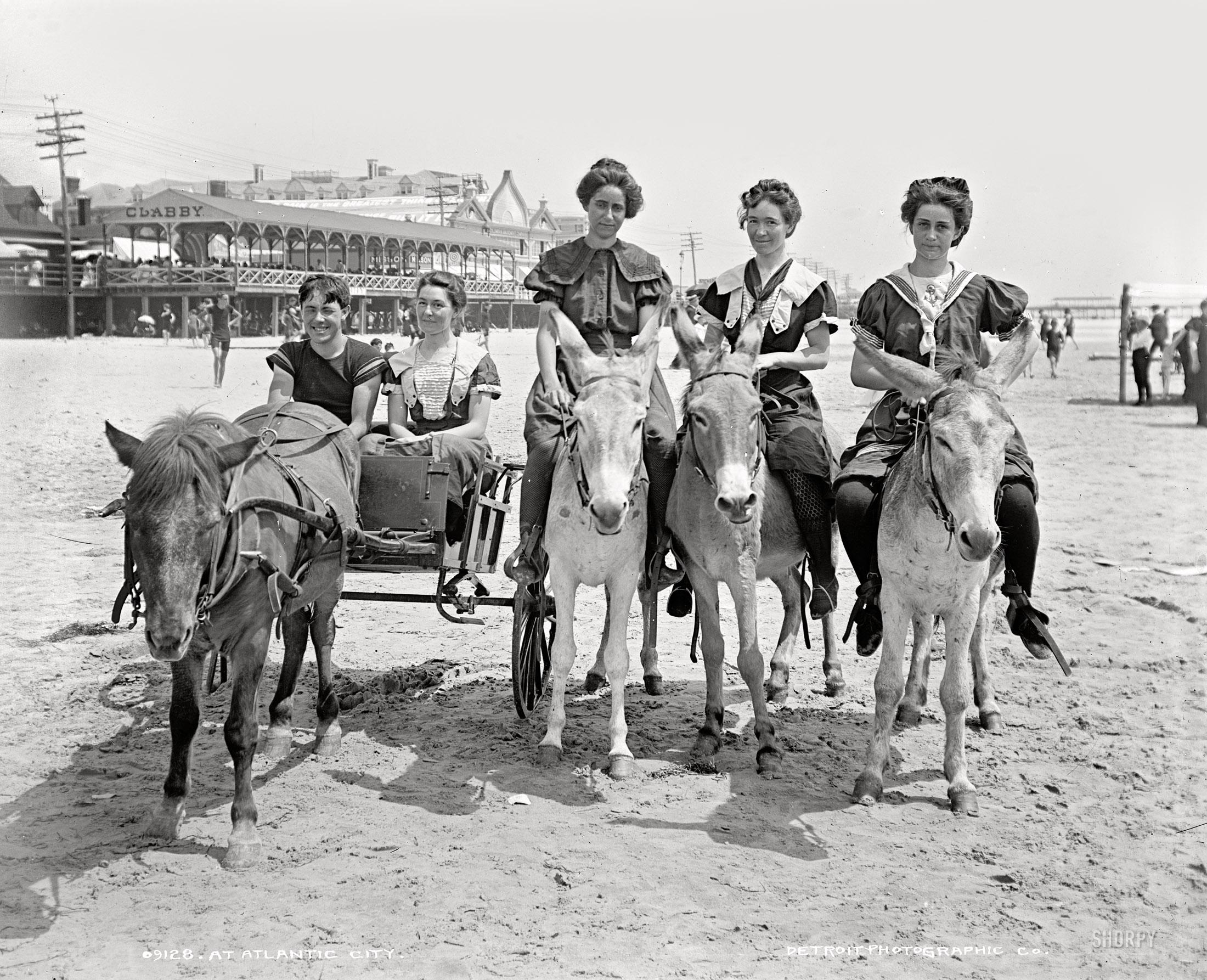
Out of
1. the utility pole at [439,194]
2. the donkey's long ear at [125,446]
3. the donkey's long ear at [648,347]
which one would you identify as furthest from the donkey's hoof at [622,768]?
the utility pole at [439,194]

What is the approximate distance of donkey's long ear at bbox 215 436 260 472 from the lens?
4371 millimetres

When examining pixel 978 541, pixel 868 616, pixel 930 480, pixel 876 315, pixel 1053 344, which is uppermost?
pixel 1053 344

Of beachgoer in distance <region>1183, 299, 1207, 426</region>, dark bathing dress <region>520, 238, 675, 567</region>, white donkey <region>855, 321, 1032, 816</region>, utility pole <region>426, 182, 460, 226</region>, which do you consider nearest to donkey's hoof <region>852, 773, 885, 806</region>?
white donkey <region>855, 321, 1032, 816</region>

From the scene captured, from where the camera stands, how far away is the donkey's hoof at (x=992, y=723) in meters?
6.29

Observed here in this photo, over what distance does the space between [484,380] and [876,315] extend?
2.33 metres

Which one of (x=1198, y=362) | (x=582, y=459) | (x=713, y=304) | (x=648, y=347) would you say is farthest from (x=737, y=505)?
(x=1198, y=362)

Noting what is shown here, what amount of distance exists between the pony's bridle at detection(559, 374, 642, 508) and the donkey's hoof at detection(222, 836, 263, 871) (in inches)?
81.1

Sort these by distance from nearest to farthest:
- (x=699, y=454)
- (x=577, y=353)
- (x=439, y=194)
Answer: (x=699, y=454)
(x=577, y=353)
(x=439, y=194)

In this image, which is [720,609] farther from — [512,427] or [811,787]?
[512,427]

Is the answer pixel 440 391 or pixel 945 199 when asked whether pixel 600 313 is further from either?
pixel 945 199

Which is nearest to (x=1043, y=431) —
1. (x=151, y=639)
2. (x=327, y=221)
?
(x=151, y=639)

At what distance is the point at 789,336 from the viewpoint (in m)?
6.02

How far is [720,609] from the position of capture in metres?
8.80

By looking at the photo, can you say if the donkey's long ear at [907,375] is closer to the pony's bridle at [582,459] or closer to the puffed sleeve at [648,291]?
the pony's bridle at [582,459]
